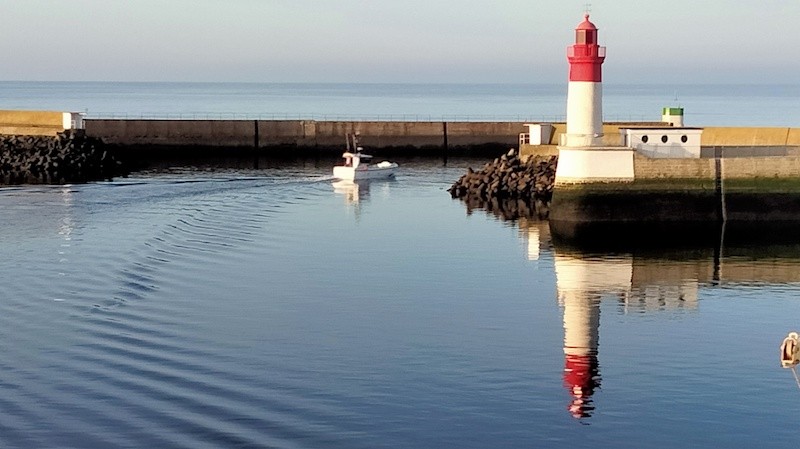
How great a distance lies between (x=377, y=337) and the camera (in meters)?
19.7

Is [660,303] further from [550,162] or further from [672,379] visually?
[550,162]

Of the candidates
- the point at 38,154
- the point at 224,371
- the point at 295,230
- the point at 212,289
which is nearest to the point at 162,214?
the point at 295,230

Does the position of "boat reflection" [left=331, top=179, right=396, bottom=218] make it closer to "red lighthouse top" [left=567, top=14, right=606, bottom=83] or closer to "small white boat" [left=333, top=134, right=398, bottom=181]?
"small white boat" [left=333, top=134, right=398, bottom=181]

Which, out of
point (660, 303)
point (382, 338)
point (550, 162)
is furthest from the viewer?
point (550, 162)

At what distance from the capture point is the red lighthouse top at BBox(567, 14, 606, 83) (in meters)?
30.9

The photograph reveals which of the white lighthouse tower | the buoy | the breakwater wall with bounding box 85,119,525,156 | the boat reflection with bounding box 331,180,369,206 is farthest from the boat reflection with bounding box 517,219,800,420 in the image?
the breakwater wall with bounding box 85,119,525,156

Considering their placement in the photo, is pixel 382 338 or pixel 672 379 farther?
pixel 382 338

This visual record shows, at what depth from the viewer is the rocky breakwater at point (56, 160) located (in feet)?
149

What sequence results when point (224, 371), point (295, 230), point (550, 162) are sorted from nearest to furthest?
point (224, 371), point (295, 230), point (550, 162)

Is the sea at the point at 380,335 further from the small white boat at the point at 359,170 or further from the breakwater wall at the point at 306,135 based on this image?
the breakwater wall at the point at 306,135

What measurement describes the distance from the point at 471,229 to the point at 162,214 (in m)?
8.24

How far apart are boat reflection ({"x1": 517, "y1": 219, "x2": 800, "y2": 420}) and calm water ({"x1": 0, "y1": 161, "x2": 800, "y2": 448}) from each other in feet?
0.29

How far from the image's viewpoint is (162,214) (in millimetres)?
34438

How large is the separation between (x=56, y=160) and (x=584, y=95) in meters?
22.8
